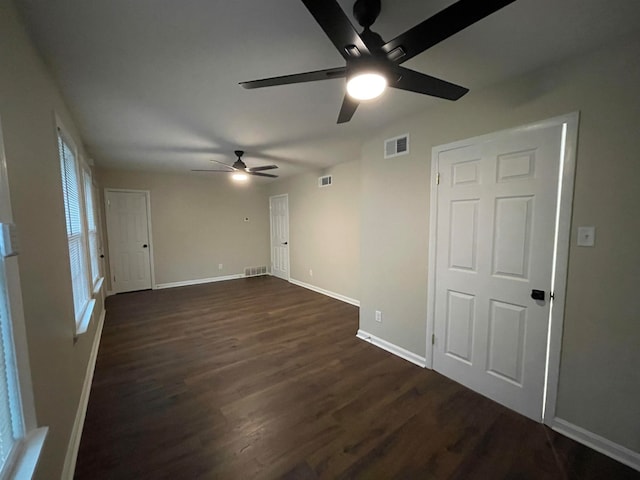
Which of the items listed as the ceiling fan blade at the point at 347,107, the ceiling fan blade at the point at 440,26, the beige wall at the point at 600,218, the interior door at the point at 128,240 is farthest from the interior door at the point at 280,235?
the ceiling fan blade at the point at 440,26

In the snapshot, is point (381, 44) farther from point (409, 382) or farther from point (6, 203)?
point (409, 382)

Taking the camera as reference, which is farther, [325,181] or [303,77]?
[325,181]

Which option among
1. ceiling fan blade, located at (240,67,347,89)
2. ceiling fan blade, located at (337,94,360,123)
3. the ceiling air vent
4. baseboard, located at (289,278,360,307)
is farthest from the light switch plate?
baseboard, located at (289,278,360,307)

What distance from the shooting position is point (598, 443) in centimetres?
162

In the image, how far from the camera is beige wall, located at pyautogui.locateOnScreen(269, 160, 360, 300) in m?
4.36

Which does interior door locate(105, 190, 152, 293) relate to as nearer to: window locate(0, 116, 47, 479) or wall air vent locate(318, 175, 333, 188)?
wall air vent locate(318, 175, 333, 188)

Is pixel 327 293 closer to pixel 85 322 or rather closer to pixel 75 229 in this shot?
pixel 85 322

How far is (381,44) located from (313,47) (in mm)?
550

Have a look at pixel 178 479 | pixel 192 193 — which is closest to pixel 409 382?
pixel 178 479

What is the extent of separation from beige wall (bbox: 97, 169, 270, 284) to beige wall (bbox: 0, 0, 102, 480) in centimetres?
380

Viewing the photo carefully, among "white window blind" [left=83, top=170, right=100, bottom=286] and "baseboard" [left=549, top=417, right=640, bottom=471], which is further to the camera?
"white window blind" [left=83, top=170, right=100, bottom=286]

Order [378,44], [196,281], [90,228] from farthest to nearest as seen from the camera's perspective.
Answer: [196,281] → [90,228] → [378,44]

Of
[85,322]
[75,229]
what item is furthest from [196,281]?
[85,322]

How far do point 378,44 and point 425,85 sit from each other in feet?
1.29
